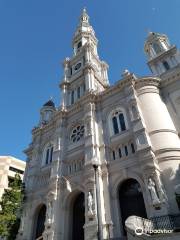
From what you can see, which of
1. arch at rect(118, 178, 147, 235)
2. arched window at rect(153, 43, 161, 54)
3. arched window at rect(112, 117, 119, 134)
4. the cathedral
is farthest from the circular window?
arch at rect(118, 178, 147, 235)

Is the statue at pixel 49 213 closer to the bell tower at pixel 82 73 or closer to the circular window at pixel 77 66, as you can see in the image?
the bell tower at pixel 82 73

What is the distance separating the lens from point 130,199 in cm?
2005

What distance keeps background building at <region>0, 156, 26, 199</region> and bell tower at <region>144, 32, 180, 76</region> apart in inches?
1494

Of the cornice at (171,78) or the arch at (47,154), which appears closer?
the cornice at (171,78)

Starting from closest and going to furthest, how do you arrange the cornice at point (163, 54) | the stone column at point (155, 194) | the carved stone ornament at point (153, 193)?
the stone column at point (155, 194), the carved stone ornament at point (153, 193), the cornice at point (163, 54)

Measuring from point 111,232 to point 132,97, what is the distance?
14.7 metres

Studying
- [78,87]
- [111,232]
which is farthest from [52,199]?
[78,87]

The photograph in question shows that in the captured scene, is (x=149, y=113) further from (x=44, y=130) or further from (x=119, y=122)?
(x=44, y=130)

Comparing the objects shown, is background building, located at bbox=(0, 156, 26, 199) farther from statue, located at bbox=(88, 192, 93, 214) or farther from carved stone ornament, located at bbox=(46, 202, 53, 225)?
statue, located at bbox=(88, 192, 93, 214)

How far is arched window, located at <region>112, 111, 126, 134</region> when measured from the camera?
25.2 metres

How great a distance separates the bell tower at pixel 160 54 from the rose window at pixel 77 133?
52.1ft

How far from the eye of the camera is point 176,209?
1623 cm

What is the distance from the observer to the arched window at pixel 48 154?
100 feet

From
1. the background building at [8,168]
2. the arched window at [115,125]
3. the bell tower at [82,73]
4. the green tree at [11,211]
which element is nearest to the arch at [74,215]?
the green tree at [11,211]
